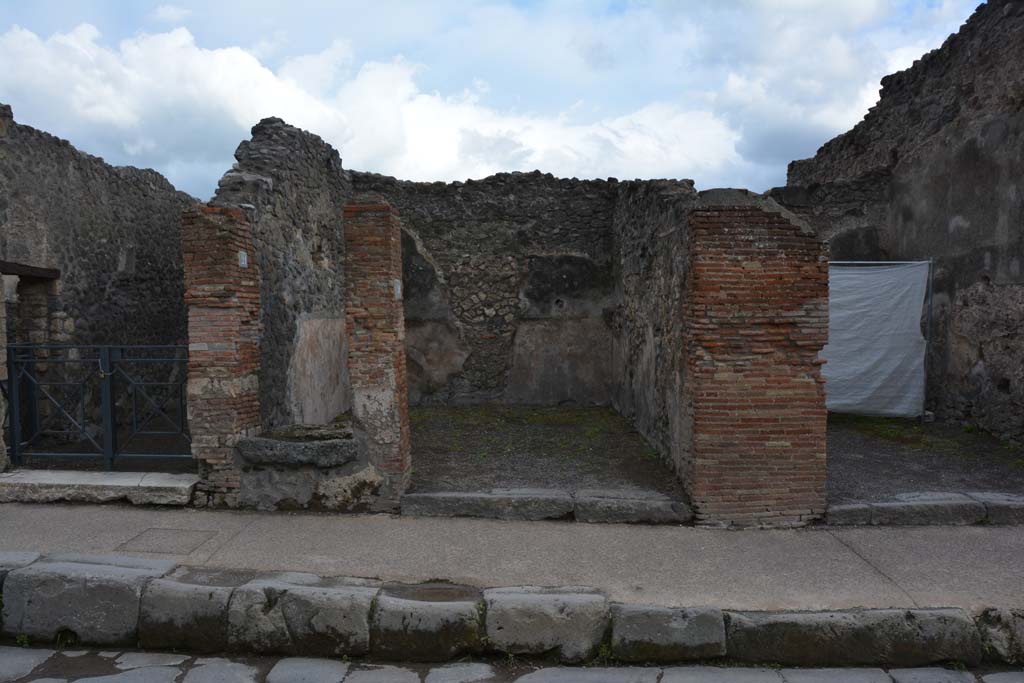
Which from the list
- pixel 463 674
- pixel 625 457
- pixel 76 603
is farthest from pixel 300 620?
pixel 625 457

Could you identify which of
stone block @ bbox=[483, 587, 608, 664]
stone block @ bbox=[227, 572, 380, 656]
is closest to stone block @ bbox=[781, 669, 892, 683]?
stone block @ bbox=[483, 587, 608, 664]

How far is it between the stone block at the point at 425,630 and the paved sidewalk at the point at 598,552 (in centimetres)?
35

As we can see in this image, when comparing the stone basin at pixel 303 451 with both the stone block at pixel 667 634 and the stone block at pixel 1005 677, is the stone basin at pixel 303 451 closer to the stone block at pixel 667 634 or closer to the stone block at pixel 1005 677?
the stone block at pixel 667 634

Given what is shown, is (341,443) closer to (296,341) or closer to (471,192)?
(296,341)

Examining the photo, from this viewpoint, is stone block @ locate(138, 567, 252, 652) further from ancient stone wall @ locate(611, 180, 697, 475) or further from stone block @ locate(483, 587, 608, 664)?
ancient stone wall @ locate(611, 180, 697, 475)

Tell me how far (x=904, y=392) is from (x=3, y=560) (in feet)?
31.3

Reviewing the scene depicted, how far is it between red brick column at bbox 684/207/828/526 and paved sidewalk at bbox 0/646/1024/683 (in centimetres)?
158

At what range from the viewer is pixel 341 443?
5.25 metres

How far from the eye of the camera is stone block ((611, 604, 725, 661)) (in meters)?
3.54

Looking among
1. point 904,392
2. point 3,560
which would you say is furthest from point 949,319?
point 3,560

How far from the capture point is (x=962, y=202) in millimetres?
8008

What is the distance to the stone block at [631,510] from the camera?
502cm

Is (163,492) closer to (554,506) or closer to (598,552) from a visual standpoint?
(554,506)

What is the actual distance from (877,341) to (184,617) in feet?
27.8
